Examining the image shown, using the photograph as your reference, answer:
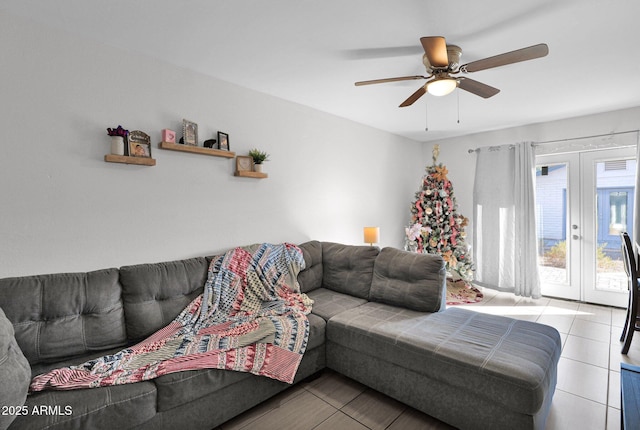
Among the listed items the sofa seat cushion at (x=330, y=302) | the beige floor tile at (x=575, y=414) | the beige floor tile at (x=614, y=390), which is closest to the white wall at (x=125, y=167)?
the sofa seat cushion at (x=330, y=302)

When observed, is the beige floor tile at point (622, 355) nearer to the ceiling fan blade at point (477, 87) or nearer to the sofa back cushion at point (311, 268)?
the ceiling fan blade at point (477, 87)

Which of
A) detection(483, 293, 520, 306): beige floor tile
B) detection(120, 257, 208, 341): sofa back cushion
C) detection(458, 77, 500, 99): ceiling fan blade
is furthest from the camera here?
detection(483, 293, 520, 306): beige floor tile

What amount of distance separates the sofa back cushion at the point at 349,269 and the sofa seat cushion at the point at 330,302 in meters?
0.08

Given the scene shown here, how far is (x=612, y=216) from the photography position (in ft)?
12.9

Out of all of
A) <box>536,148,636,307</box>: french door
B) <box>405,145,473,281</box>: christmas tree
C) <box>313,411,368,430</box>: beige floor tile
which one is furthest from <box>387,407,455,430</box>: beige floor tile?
<box>536,148,636,307</box>: french door

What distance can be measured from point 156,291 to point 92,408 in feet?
2.83

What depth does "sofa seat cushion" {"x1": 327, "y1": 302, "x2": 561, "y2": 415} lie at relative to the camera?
160 centimetres

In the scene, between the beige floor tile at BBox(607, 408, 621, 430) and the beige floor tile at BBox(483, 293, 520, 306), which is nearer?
the beige floor tile at BBox(607, 408, 621, 430)

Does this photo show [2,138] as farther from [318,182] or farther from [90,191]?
[318,182]

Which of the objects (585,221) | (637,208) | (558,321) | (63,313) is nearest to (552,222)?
(585,221)

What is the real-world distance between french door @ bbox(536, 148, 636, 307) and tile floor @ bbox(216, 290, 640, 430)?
1346 mm

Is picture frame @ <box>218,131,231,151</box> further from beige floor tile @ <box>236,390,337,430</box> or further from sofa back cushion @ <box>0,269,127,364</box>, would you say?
beige floor tile @ <box>236,390,337,430</box>

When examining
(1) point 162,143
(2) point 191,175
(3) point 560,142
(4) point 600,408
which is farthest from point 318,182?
(3) point 560,142

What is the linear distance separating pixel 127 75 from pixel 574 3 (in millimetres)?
2995
